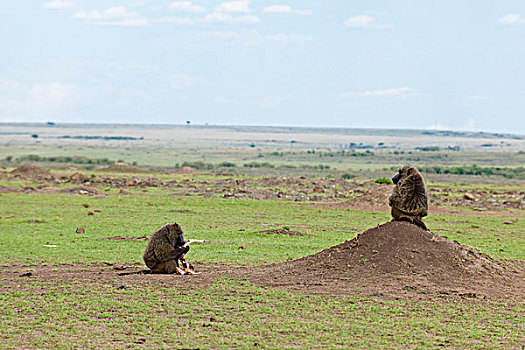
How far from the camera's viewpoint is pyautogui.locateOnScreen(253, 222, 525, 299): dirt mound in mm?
13602

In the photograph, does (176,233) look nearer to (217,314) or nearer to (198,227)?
(217,314)

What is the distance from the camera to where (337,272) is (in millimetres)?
14312

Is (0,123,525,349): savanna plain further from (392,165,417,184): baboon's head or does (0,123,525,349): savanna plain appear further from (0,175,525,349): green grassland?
(392,165,417,184): baboon's head

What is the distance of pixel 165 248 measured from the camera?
47.6ft

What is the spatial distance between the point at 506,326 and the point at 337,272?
4.03 metres

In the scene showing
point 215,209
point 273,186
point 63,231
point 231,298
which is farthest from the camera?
point 273,186

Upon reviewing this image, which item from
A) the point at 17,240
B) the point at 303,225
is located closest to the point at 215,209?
the point at 303,225

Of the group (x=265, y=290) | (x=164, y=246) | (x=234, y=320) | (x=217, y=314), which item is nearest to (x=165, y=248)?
(x=164, y=246)

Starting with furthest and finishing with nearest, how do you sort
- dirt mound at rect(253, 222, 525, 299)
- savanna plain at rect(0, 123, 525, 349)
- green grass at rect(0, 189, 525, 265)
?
green grass at rect(0, 189, 525, 265)
dirt mound at rect(253, 222, 525, 299)
savanna plain at rect(0, 123, 525, 349)

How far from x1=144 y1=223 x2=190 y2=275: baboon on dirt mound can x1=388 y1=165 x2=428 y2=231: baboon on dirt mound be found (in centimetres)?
503

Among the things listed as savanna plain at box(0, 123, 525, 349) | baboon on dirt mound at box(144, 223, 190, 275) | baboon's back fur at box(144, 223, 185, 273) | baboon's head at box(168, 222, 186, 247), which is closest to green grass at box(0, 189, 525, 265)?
savanna plain at box(0, 123, 525, 349)

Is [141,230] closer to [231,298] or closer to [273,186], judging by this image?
[231,298]

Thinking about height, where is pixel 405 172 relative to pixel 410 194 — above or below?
above

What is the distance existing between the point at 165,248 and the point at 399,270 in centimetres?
524
